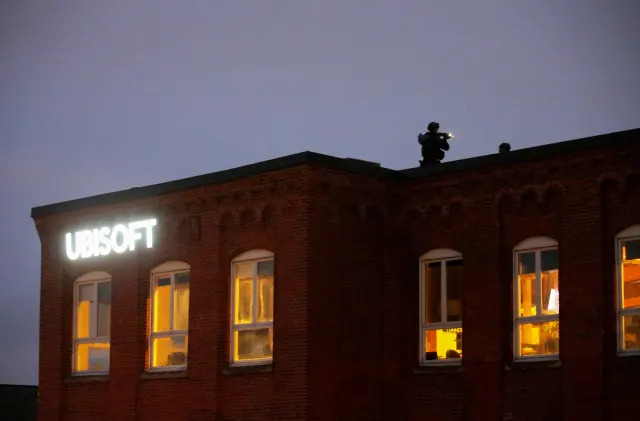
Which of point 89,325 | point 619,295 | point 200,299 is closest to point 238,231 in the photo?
point 200,299

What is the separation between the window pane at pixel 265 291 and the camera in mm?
29250

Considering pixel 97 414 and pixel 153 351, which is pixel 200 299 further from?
pixel 97 414

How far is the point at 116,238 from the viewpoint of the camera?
32.4 meters

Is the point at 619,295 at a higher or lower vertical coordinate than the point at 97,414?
higher

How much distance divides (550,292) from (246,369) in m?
6.61

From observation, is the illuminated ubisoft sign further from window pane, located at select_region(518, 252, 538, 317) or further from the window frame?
the window frame

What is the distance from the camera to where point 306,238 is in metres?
28.2

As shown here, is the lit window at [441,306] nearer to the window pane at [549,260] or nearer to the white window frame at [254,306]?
the window pane at [549,260]

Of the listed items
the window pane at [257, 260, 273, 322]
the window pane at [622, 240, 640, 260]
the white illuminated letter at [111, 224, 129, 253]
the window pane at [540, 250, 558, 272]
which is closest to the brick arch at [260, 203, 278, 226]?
the window pane at [257, 260, 273, 322]

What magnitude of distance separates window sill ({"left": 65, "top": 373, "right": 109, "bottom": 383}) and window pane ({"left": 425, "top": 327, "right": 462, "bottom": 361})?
8.14 m

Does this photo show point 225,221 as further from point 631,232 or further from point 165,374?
point 631,232

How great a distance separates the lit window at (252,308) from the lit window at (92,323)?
435 centimetres

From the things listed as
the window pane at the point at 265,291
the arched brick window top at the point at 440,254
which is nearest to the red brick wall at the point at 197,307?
the window pane at the point at 265,291

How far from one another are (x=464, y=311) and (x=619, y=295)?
137 inches
